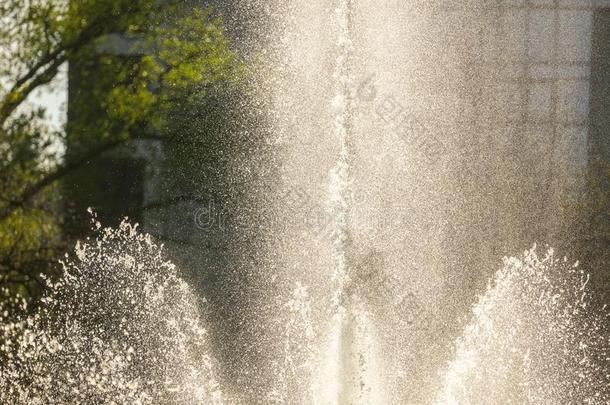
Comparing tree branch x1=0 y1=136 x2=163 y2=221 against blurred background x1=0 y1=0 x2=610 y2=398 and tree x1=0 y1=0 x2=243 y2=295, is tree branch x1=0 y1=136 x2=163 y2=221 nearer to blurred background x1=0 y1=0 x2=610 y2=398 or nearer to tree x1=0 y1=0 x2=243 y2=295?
tree x1=0 y1=0 x2=243 y2=295

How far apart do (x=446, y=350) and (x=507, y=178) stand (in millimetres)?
1957

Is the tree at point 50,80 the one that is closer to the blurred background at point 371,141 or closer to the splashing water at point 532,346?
the blurred background at point 371,141

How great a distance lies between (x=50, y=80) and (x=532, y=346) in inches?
232

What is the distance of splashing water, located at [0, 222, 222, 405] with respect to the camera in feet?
21.7

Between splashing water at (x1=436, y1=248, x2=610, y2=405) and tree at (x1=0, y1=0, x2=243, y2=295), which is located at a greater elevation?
tree at (x1=0, y1=0, x2=243, y2=295)

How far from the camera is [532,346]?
6.69m

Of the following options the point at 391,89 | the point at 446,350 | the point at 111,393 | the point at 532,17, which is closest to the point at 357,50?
the point at 391,89

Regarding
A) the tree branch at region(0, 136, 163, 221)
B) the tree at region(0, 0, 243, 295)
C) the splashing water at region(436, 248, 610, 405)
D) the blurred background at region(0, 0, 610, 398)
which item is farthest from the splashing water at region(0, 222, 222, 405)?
the splashing water at region(436, 248, 610, 405)

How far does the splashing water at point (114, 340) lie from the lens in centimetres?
660

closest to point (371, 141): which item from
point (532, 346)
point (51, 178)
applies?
point (532, 346)

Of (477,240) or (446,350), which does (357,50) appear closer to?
(477,240)

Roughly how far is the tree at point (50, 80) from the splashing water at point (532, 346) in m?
3.94

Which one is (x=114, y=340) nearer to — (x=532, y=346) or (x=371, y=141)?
(x=371, y=141)

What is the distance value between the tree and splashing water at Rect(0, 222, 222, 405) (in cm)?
79
